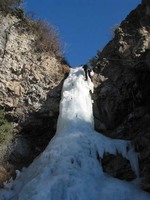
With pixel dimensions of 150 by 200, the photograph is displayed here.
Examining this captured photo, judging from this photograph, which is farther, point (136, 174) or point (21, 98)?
point (21, 98)

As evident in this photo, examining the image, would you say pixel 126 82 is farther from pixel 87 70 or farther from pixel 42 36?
pixel 42 36

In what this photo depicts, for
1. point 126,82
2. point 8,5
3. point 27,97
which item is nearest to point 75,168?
point 126,82

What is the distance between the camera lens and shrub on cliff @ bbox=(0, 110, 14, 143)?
13.3 metres

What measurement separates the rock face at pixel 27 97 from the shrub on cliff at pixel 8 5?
147 cm

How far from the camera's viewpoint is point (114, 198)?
29.8ft

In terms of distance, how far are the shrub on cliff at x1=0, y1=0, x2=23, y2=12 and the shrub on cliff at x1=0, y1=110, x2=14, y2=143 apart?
191 inches

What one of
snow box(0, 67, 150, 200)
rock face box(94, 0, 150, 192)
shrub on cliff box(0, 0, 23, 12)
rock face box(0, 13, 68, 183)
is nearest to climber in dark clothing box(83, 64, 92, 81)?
rock face box(94, 0, 150, 192)

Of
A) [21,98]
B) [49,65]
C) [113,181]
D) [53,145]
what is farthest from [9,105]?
[113,181]

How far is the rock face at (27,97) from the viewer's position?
13.9 m

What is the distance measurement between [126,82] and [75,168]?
15.3 ft

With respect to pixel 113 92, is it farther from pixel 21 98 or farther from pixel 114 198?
pixel 114 198

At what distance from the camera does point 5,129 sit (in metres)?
13.5

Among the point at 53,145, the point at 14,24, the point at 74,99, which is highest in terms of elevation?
the point at 14,24

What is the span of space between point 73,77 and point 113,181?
5.74 meters
